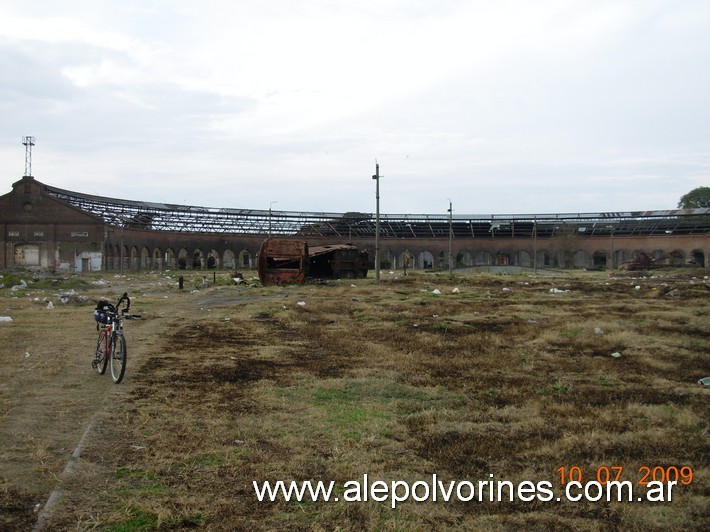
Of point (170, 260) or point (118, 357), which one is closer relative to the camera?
point (118, 357)

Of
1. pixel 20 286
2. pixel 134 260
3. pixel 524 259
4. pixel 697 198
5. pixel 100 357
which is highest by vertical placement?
pixel 697 198

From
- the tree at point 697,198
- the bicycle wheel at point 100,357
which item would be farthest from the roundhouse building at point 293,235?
the bicycle wheel at point 100,357

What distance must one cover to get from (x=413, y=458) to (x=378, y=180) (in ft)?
80.4

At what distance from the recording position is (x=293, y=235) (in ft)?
210

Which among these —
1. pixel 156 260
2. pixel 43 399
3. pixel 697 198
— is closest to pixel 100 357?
pixel 43 399

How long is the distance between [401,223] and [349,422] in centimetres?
6211

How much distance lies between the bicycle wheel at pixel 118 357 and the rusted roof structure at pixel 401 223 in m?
48.1

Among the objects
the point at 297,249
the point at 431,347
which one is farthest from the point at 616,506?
the point at 297,249

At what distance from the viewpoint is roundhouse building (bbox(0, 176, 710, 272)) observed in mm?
45562

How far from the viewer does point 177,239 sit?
57469 millimetres

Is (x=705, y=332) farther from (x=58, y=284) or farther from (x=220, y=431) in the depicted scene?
(x=58, y=284)

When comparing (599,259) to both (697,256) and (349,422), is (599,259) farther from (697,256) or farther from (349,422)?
(349,422)

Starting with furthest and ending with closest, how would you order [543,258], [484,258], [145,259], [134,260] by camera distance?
1. [543,258]
2. [484,258]
3. [145,259]
4. [134,260]
